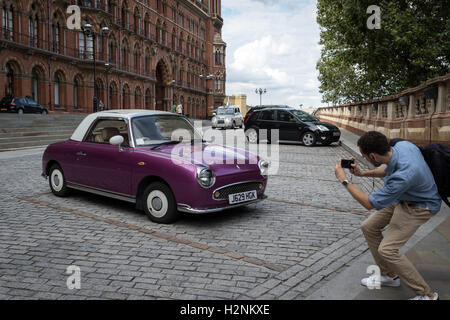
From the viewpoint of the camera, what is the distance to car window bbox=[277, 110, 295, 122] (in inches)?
771

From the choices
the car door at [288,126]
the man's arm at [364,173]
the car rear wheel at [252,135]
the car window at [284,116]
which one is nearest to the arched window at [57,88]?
the car rear wheel at [252,135]

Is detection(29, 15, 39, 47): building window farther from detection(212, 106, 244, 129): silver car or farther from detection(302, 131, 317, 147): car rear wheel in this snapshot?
detection(302, 131, 317, 147): car rear wheel

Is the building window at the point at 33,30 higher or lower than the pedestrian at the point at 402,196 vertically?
higher

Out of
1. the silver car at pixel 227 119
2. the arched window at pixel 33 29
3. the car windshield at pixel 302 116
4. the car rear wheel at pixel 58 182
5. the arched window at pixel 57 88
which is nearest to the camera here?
the car rear wheel at pixel 58 182

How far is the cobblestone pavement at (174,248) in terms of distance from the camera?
378 centimetres

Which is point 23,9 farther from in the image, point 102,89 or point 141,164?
point 141,164

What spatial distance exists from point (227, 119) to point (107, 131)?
86.8 feet

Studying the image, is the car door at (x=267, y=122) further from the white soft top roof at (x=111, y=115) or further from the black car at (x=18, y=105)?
the black car at (x=18, y=105)

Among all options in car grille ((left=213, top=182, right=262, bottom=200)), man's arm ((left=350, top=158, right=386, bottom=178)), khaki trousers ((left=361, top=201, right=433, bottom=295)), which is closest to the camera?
khaki trousers ((left=361, top=201, right=433, bottom=295))

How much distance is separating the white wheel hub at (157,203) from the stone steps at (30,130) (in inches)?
532

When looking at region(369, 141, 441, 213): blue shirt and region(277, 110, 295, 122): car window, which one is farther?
region(277, 110, 295, 122): car window

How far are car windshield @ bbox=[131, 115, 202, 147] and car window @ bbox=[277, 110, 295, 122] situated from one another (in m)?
12.9

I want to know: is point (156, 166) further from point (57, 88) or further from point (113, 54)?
point (113, 54)

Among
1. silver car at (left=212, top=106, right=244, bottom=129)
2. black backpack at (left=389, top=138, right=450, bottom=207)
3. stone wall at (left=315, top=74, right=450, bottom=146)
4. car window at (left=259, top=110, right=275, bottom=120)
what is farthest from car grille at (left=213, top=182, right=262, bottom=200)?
silver car at (left=212, top=106, right=244, bottom=129)
